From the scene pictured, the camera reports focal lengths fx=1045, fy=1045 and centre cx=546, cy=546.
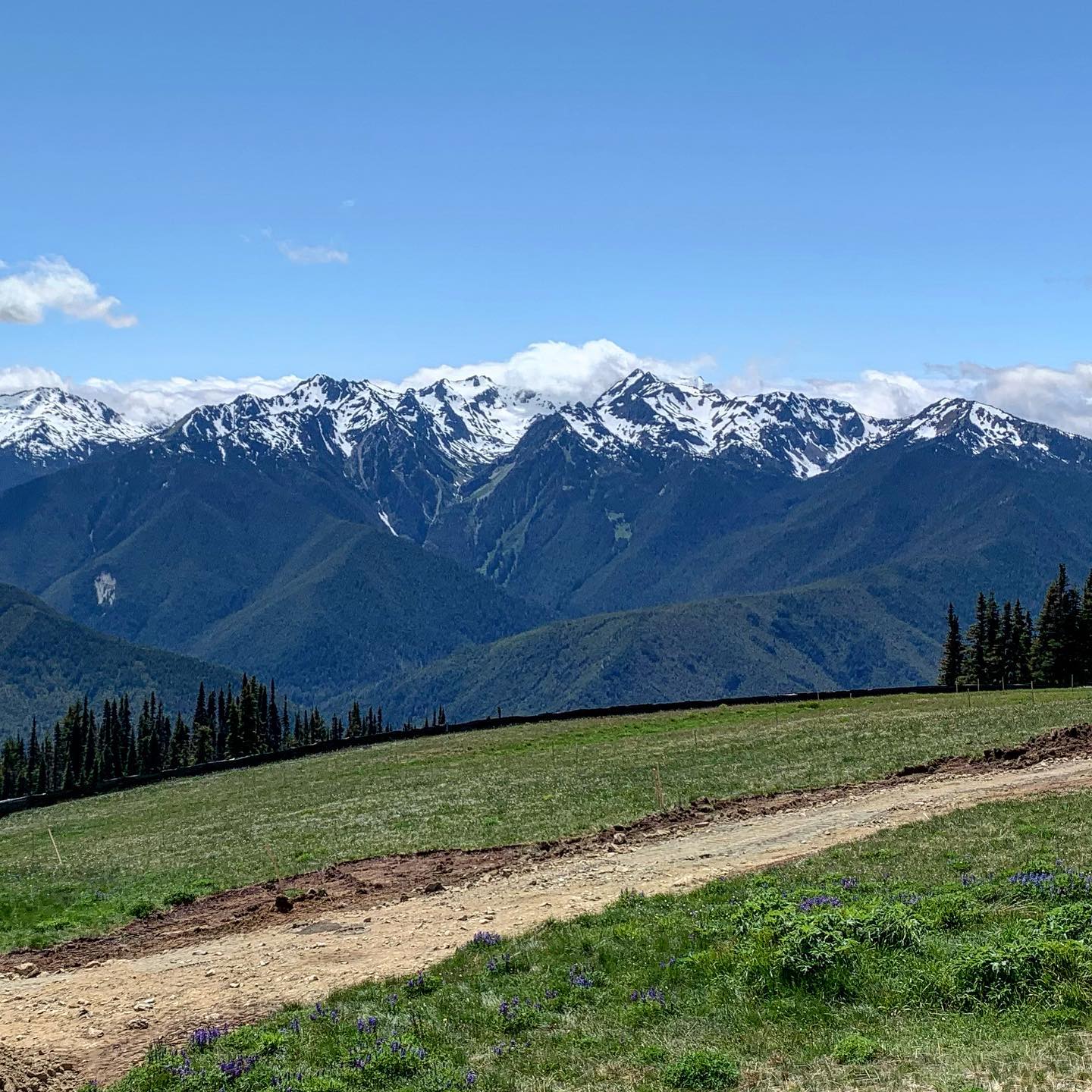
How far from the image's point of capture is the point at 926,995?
16.1 m

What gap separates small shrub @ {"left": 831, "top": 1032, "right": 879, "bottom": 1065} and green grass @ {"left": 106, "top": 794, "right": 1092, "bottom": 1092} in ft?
0.08

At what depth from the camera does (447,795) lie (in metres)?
47.8

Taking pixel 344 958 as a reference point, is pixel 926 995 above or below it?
above

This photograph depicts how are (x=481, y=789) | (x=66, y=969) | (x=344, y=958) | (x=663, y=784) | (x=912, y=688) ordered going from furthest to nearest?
(x=912, y=688)
(x=481, y=789)
(x=663, y=784)
(x=66, y=969)
(x=344, y=958)

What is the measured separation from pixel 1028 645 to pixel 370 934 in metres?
112

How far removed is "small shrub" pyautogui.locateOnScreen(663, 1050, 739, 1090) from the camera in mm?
14188

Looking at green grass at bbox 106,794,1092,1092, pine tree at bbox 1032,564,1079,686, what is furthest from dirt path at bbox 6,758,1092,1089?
pine tree at bbox 1032,564,1079,686

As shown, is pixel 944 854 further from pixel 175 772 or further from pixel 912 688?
pixel 175 772

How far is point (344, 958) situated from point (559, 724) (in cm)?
5874

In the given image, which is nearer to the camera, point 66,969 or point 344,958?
point 344,958

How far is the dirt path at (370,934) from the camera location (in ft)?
Result: 66.2

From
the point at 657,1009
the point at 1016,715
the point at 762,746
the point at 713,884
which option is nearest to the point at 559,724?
the point at 762,746

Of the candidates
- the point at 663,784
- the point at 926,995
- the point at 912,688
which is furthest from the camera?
the point at 912,688

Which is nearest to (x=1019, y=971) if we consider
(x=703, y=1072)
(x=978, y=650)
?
(x=703, y=1072)
